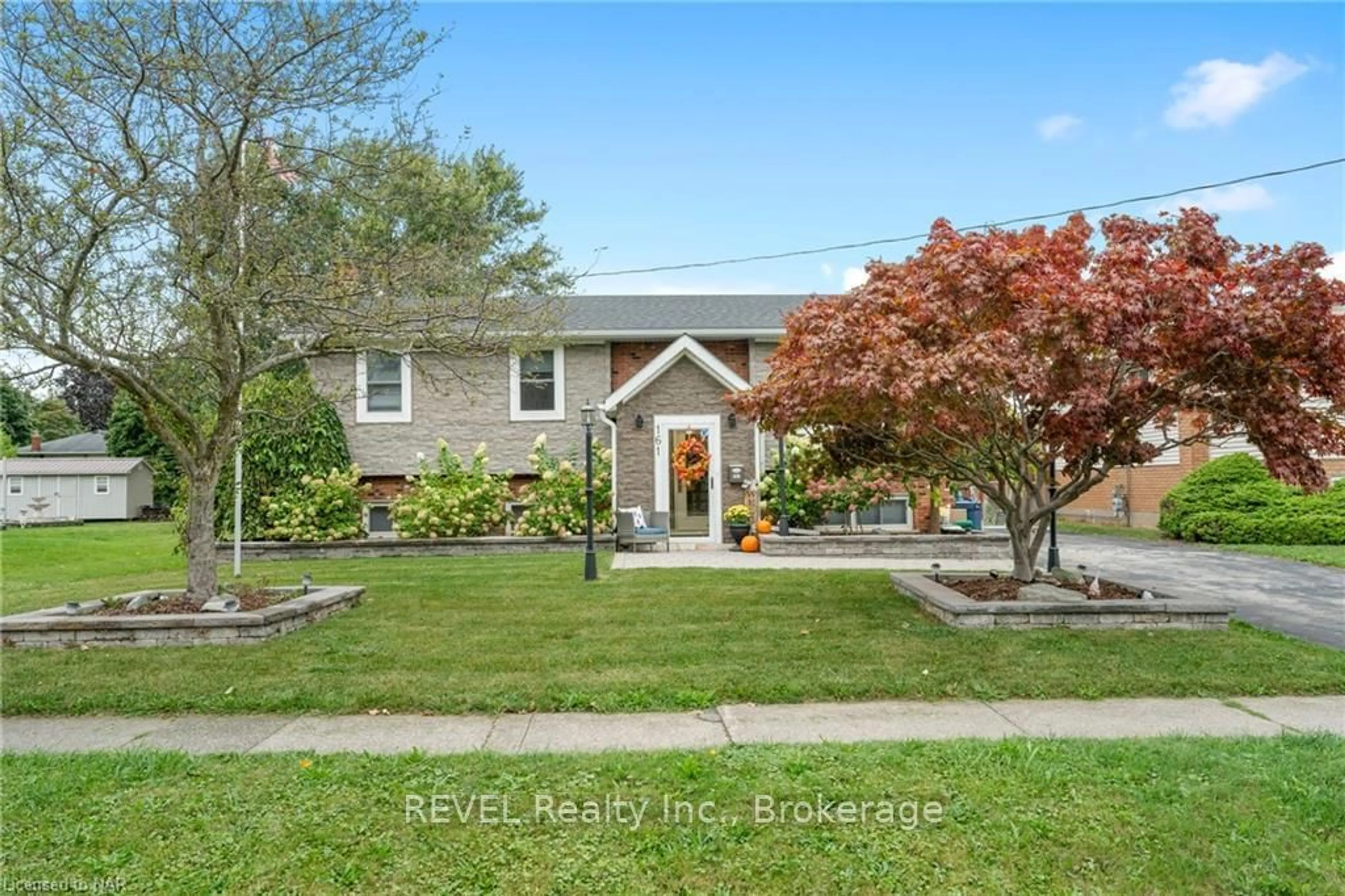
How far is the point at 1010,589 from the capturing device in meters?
7.79

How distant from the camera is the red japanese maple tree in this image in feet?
20.1

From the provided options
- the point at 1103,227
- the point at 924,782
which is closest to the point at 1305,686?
the point at 924,782

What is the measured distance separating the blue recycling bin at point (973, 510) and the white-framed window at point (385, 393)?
436 inches

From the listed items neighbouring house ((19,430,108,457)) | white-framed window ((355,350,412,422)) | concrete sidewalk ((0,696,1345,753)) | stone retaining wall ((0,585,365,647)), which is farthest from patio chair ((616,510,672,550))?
neighbouring house ((19,430,108,457))

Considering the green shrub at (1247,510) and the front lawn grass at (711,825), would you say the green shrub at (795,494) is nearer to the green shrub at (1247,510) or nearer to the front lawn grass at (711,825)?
the green shrub at (1247,510)

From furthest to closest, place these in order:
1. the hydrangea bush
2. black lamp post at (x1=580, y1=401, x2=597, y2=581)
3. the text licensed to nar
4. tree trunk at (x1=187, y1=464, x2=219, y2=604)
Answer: the hydrangea bush < black lamp post at (x1=580, y1=401, x2=597, y2=581) < tree trunk at (x1=187, y1=464, x2=219, y2=604) < the text licensed to nar

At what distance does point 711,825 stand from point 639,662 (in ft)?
9.10

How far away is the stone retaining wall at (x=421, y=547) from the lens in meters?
13.5

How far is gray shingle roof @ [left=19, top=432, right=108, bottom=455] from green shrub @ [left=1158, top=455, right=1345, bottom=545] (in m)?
45.1

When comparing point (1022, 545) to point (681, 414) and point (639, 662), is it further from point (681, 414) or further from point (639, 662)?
point (681, 414)

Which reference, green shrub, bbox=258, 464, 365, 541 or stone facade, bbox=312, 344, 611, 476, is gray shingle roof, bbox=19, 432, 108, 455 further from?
green shrub, bbox=258, 464, 365, 541

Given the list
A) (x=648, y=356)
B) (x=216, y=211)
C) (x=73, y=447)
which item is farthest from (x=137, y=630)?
(x=73, y=447)

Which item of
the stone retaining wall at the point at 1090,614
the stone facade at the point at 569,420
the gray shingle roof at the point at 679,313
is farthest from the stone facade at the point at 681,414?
the stone retaining wall at the point at 1090,614

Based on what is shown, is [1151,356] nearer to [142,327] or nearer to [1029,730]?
[1029,730]
